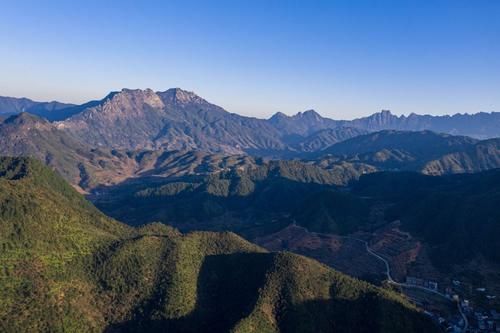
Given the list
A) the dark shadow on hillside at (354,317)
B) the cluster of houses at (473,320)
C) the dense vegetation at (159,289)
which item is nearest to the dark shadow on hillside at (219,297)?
the dense vegetation at (159,289)

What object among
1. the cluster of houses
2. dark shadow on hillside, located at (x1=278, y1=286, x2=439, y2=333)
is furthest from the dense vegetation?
the cluster of houses

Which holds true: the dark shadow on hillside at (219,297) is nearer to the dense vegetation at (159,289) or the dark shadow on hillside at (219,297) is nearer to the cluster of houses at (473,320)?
the dense vegetation at (159,289)

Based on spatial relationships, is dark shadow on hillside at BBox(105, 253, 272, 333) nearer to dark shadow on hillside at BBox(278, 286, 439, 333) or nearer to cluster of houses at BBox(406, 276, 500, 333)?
dark shadow on hillside at BBox(278, 286, 439, 333)

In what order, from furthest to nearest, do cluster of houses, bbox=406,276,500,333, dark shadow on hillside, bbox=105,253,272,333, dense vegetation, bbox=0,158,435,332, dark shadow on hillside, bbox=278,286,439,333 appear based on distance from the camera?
1. cluster of houses, bbox=406,276,500,333
2. dark shadow on hillside, bbox=105,253,272,333
3. dark shadow on hillside, bbox=278,286,439,333
4. dense vegetation, bbox=0,158,435,332

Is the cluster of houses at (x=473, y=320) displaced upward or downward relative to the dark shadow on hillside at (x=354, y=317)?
downward

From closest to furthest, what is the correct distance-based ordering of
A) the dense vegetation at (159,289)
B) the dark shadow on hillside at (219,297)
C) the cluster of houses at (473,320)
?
the dense vegetation at (159,289) → the dark shadow on hillside at (219,297) → the cluster of houses at (473,320)

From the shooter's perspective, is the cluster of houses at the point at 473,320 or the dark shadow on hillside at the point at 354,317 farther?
the cluster of houses at the point at 473,320

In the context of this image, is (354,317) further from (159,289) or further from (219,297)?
(159,289)

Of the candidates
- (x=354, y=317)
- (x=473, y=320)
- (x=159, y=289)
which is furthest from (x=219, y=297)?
(x=473, y=320)
